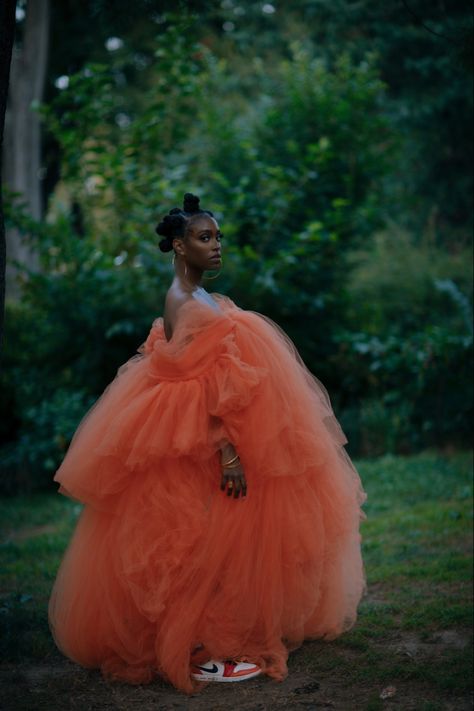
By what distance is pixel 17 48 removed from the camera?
47.6 ft

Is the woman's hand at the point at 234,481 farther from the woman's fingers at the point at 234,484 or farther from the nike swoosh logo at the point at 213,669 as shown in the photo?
the nike swoosh logo at the point at 213,669

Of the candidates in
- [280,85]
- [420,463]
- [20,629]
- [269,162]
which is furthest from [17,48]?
[20,629]

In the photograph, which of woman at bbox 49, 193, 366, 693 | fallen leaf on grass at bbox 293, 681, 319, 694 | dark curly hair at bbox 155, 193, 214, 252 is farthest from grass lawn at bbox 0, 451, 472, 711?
dark curly hair at bbox 155, 193, 214, 252

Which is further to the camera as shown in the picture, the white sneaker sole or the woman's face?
the woman's face

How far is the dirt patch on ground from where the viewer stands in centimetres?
320

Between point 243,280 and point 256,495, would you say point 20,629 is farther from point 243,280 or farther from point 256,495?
point 243,280

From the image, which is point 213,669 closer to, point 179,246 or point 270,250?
point 179,246

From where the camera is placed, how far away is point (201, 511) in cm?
344

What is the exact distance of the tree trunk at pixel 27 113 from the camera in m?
12.7

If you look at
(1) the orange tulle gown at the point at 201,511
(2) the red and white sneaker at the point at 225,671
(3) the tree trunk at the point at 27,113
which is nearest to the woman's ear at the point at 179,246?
(1) the orange tulle gown at the point at 201,511

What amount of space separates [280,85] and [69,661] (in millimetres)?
8456

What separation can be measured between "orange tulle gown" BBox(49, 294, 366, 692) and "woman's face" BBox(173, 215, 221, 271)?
225 millimetres

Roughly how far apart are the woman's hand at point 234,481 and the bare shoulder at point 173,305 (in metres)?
0.73

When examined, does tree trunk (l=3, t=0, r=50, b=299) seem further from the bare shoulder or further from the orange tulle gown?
the orange tulle gown
